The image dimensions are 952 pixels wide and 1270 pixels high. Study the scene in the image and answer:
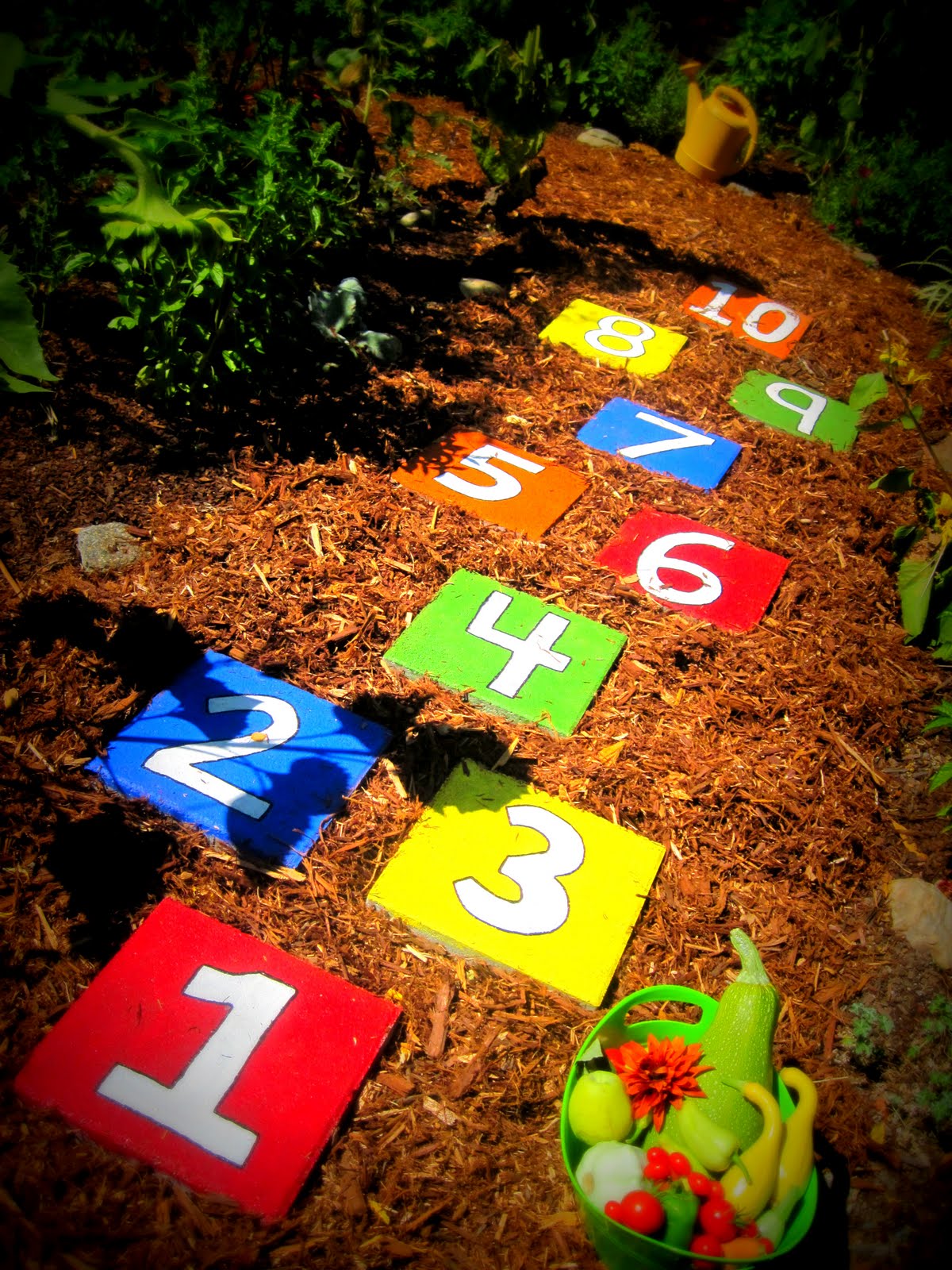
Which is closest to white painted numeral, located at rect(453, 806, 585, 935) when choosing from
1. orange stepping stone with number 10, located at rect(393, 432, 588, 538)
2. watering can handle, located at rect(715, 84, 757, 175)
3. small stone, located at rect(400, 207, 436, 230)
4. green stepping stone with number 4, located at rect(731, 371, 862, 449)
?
orange stepping stone with number 10, located at rect(393, 432, 588, 538)

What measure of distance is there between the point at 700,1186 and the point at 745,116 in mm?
7588

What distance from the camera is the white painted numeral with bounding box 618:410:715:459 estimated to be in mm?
3875

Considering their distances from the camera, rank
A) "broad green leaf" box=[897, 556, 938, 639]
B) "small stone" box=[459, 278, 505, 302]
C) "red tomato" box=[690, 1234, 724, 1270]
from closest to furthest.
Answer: "red tomato" box=[690, 1234, 724, 1270], "broad green leaf" box=[897, 556, 938, 639], "small stone" box=[459, 278, 505, 302]

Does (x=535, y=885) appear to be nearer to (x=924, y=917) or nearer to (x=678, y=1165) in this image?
(x=678, y=1165)

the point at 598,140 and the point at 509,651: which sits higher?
the point at 598,140

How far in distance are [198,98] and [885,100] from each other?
6965 millimetres

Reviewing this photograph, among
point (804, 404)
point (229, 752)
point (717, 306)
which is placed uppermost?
point (717, 306)

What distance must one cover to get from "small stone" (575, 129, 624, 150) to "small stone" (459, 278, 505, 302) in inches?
129

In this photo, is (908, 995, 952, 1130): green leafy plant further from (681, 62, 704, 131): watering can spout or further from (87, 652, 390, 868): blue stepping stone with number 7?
(681, 62, 704, 131): watering can spout

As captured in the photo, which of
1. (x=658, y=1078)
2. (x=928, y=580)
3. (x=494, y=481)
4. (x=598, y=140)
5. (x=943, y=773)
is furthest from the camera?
(x=598, y=140)

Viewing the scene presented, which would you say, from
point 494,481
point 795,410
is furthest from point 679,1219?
point 795,410

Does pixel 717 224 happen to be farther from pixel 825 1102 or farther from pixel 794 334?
pixel 825 1102

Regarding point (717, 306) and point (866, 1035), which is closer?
point (866, 1035)

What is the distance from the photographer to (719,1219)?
4.75ft
